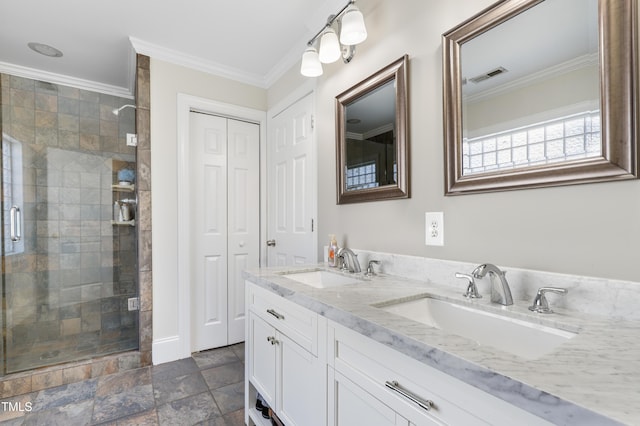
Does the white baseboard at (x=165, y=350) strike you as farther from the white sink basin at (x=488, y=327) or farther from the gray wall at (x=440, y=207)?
the white sink basin at (x=488, y=327)

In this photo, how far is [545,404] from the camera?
46 cm

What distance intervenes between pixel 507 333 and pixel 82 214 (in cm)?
322

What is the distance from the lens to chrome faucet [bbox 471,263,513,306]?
945 millimetres

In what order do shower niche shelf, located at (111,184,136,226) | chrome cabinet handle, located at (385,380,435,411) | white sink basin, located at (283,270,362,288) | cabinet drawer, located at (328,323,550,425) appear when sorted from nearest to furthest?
cabinet drawer, located at (328,323,550,425)
chrome cabinet handle, located at (385,380,435,411)
white sink basin, located at (283,270,362,288)
shower niche shelf, located at (111,184,136,226)

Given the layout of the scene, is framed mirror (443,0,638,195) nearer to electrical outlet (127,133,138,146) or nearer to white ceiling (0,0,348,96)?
white ceiling (0,0,348,96)

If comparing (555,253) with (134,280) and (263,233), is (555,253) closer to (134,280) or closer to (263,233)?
(263,233)

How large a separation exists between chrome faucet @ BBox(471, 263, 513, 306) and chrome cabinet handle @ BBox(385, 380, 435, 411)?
43cm

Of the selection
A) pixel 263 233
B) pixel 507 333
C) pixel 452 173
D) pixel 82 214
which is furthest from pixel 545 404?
pixel 82 214

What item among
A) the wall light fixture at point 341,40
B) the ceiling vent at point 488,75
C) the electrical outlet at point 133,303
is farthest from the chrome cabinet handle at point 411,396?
the electrical outlet at point 133,303

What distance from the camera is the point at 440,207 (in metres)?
1.30

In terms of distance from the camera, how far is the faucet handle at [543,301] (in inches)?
33.1

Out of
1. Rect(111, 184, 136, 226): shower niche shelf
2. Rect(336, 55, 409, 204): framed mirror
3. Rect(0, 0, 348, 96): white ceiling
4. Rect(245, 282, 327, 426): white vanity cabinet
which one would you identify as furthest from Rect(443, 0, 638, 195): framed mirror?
Rect(111, 184, 136, 226): shower niche shelf

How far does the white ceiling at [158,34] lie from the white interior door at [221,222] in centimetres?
52

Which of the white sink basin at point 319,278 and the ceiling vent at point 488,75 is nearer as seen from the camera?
the ceiling vent at point 488,75
